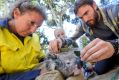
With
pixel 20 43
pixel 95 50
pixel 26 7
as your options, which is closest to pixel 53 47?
pixel 20 43

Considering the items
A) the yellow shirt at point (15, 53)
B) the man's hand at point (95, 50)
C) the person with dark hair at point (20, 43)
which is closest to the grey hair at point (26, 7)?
the person with dark hair at point (20, 43)

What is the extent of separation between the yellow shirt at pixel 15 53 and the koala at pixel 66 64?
224 mm

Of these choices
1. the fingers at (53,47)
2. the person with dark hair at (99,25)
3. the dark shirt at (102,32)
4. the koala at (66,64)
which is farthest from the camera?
the dark shirt at (102,32)

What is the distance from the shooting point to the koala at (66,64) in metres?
2.49

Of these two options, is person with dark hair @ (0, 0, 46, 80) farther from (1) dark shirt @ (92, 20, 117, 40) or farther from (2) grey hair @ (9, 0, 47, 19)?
(1) dark shirt @ (92, 20, 117, 40)

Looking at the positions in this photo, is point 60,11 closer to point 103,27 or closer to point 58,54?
point 103,27

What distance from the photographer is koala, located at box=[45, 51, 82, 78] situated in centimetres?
249

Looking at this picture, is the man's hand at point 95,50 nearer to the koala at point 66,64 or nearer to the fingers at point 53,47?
the koala at point 66,64

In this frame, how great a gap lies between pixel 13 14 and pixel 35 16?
9.2 inches

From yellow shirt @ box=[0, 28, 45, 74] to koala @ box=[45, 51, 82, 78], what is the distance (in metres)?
0.22

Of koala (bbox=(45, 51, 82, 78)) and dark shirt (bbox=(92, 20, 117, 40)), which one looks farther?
dark shirt (bbox=(92, 20, 117, 40))

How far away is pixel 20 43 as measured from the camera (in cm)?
276

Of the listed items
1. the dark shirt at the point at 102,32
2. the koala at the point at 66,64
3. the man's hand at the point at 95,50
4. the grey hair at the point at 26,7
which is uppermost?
the grey hair at the point at 26,7

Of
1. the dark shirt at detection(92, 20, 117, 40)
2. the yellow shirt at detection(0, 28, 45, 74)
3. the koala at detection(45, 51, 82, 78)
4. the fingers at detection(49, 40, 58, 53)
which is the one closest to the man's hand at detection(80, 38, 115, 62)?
the koala at detection(45, 51, 82, 78)
